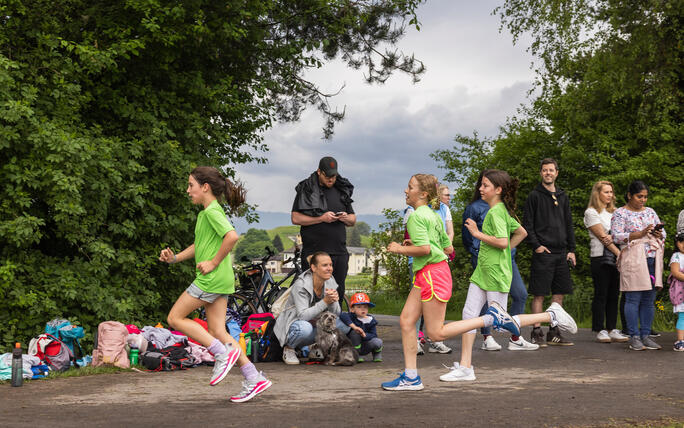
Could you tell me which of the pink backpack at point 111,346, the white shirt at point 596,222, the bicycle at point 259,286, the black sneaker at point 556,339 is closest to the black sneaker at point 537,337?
the black sneaker at point 556,339

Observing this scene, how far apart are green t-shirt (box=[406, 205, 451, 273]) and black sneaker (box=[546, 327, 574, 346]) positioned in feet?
13.9

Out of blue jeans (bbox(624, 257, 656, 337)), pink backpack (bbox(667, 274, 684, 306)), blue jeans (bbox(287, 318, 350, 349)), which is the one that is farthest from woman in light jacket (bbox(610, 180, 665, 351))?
blue jeans (bbox(287, 318, 350, 349))

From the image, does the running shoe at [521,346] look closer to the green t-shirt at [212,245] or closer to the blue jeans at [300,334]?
the blue jeans at [300,334]

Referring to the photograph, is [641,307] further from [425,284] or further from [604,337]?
[425,284]

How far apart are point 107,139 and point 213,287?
14.5 feet

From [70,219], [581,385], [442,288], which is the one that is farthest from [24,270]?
[581,385]

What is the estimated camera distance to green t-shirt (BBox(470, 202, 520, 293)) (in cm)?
712

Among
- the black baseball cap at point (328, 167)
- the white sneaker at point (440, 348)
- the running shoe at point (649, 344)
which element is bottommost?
the white sneaker at point (440, 348)

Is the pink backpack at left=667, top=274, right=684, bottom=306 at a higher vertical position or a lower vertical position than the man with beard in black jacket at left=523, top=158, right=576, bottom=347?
lower

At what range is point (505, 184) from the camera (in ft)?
23.5

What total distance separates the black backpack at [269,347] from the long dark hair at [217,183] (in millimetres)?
2757

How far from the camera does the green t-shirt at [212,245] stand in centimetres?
588

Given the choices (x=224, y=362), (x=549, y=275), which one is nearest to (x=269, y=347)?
(x=224, y=362)

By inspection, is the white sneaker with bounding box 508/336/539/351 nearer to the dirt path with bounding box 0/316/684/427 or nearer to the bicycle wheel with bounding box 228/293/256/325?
the dirt path with bounding box 0/316/684/427
